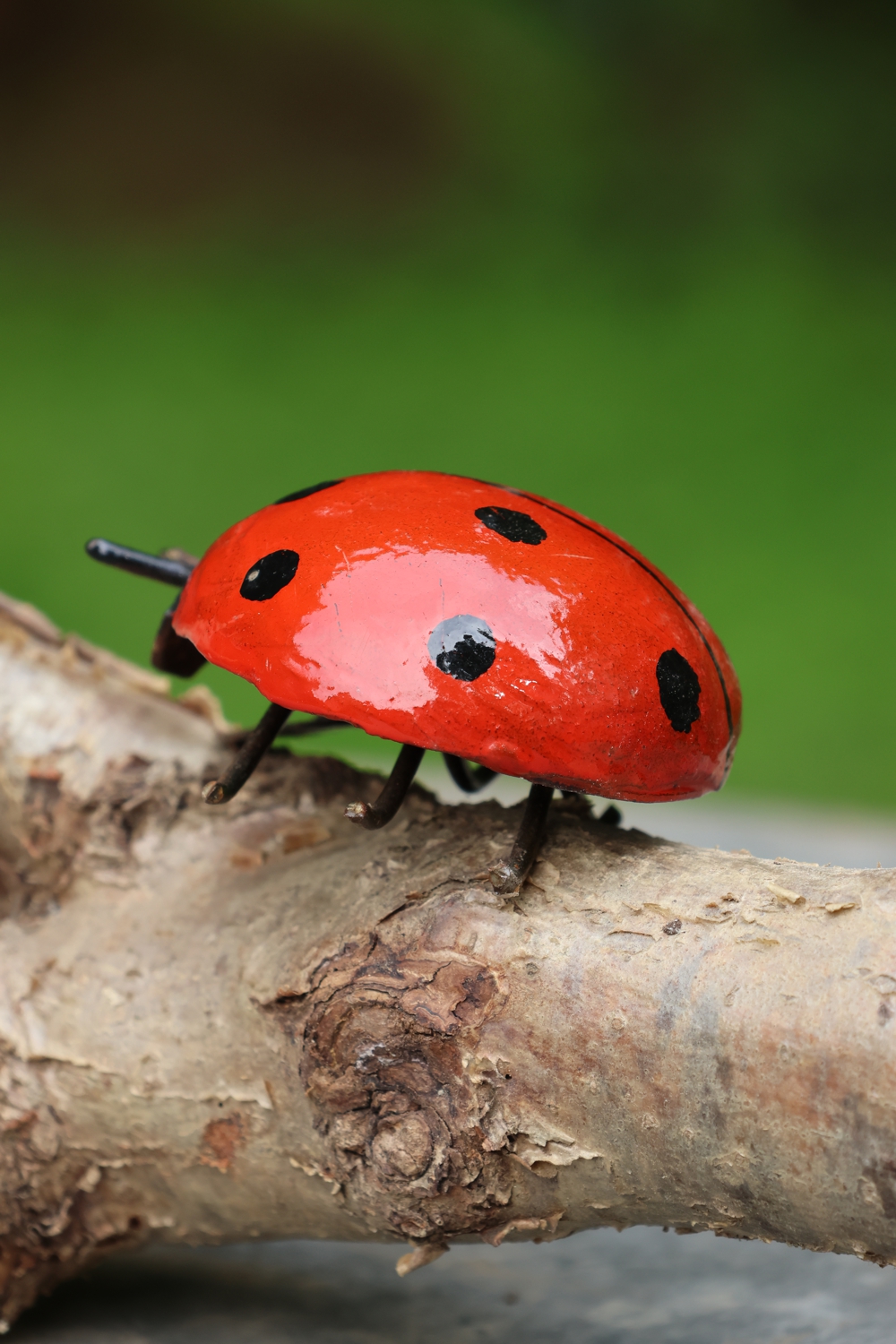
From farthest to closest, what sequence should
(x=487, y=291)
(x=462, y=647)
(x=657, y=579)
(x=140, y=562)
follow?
(x=487, y=291), (x=140, y=562), (x=657, y=579), (x=462, y=647)

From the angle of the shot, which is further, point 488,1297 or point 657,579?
point 488,1297

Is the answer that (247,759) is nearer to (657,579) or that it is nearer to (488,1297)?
(657,579)

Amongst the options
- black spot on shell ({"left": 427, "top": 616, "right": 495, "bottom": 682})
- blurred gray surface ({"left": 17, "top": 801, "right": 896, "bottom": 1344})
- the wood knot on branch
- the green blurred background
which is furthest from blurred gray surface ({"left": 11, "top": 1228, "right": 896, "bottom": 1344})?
the green blurred background

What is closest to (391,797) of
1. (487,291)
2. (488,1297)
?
(488,1297)

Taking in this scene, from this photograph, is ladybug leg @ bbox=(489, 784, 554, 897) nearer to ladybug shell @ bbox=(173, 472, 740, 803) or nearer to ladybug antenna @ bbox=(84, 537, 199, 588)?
ladybug shell @ bbox=(173, 472, 740, 803)

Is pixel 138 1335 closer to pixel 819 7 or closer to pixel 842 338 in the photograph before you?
pixel 842 338

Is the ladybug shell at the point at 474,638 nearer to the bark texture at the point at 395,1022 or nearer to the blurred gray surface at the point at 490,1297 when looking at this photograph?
the bark texture at the point at 395,1022
